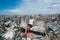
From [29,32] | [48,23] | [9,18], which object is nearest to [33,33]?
[29,32]

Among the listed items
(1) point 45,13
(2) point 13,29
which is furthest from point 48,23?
(2) point 13,29

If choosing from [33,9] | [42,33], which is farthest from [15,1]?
[42,33]

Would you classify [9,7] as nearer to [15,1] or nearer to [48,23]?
[15,1]

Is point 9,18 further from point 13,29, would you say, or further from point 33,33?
point 33,33

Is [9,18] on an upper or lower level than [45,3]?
lower

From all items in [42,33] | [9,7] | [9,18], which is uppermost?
[9,7]

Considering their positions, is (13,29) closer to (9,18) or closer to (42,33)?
(9,18)

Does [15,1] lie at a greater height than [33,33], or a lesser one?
greater
